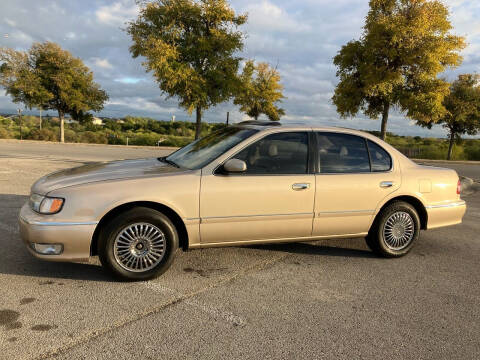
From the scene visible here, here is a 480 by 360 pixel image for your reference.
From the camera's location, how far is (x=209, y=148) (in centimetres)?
449

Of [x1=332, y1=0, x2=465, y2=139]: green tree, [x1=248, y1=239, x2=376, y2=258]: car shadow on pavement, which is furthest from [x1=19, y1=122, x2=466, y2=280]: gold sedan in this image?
[x1=332, y1=0, x2=465, y2=139]: green tree

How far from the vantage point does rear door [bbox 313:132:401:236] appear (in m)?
4.31

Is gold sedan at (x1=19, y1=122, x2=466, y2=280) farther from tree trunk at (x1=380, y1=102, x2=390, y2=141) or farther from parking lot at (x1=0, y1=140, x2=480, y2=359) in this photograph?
tree trunk at (x1=380, y1=102, x2=390, y2=141)

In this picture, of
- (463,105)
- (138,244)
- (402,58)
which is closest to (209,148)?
(138,244)

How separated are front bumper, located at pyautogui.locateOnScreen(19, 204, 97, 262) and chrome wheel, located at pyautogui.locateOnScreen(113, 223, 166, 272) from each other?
279mm

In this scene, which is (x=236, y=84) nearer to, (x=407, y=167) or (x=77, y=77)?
(x=407, y=167)

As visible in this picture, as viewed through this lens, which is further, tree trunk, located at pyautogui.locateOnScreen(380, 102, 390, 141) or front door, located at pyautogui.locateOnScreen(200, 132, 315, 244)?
tree trunk, located at pyautogui.locateOnScreen(380, 102, 390, 141)

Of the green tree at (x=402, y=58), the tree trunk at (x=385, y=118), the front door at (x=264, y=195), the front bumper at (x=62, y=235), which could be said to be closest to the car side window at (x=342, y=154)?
the front door at (x=264, y=195)

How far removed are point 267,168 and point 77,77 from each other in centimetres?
2715

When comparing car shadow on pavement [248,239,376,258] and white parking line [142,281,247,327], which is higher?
car shadow on pavement [248,239,376,258]

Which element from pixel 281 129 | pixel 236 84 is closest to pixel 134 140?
pixel 236 84

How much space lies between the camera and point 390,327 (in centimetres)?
304

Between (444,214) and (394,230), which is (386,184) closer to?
(394,230)

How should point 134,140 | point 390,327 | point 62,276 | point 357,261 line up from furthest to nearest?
1. point 134,140
2. point 357,261
3. point 62,276
4. point 390,327
